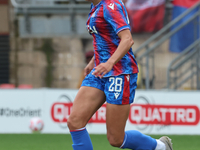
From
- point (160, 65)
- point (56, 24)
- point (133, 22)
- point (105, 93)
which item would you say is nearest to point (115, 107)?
point (105, 93)

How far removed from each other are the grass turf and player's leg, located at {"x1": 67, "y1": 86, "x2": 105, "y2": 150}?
2.63 metres

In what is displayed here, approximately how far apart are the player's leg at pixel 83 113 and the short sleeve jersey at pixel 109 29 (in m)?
0.24

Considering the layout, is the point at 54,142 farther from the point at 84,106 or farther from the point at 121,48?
the point at 121,48

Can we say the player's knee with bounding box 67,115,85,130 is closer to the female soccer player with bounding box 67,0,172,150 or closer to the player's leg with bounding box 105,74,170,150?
the female soccer player with bounding box 67,0,172,150

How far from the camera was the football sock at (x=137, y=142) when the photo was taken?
4.34 m

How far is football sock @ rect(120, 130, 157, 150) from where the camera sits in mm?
4344

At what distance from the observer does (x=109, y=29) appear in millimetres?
4078

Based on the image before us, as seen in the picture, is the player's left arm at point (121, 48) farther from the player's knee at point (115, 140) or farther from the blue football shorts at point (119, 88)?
the player's knee at point (115, 140)

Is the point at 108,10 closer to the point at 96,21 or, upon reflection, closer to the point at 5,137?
the point at 96,21

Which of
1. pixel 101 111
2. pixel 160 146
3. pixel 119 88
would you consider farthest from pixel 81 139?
pixel 101 111

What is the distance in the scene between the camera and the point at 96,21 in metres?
4.07

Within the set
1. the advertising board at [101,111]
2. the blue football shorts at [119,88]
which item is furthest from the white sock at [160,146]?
the advertising board at [101,111]

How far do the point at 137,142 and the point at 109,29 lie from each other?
1.18 metres

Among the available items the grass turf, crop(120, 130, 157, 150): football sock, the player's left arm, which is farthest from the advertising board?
the player's left arm
